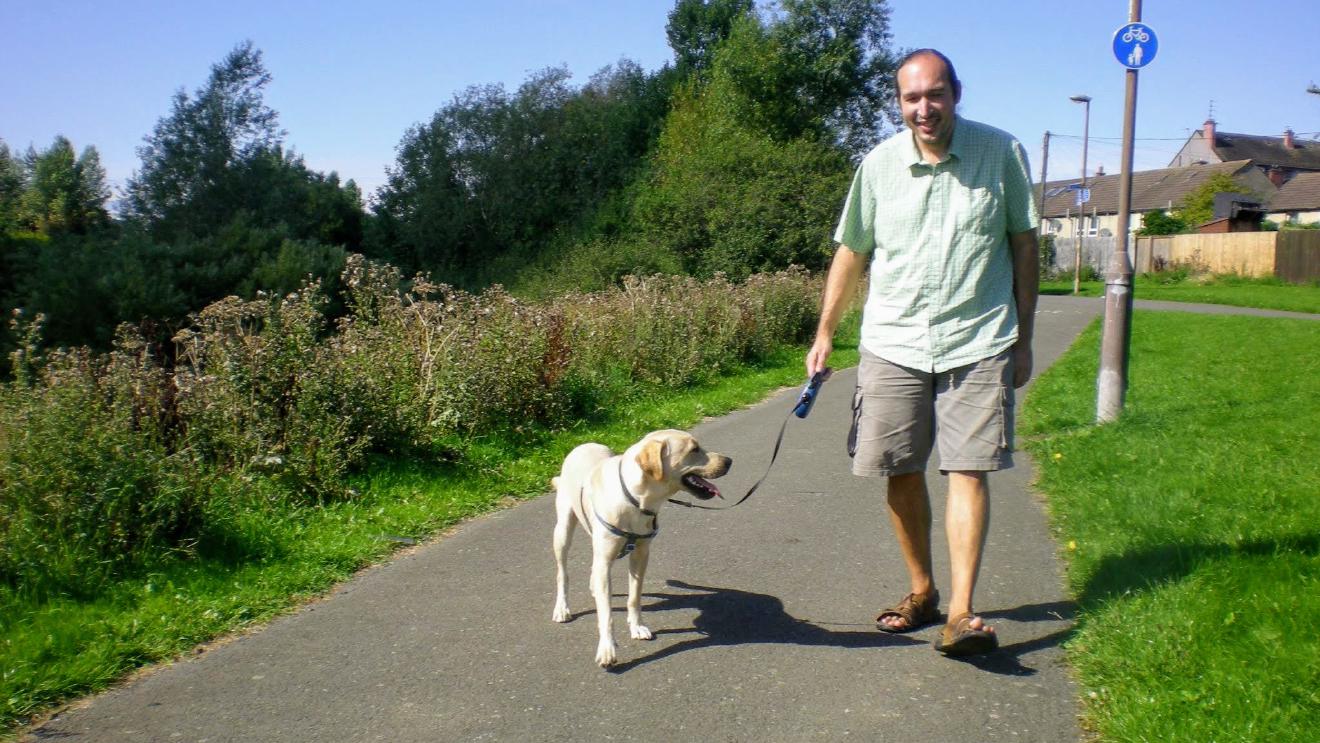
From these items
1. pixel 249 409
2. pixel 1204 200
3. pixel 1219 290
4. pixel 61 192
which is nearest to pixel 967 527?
pixel 249 409

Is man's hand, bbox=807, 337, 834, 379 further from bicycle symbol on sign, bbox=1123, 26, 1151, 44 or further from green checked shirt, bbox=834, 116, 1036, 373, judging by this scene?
A: bicycle symbol on sign, bbox=1123, 26, 1151, 44

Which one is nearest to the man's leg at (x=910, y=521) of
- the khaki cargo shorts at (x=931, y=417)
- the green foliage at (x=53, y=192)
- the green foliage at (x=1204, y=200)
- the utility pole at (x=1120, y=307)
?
the khaki cargo shorts at (x=931, y=417)

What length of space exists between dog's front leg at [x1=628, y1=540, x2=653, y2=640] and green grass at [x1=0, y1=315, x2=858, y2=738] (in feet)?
5.54

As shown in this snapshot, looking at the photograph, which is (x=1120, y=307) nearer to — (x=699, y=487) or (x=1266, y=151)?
(x=699, y=487)

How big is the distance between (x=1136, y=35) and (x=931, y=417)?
6.74m

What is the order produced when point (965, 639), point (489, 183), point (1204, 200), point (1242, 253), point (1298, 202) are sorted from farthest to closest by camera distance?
point (1298, 202) < point (1204, 200) < point (489, 183) < point (1242, 253) < point (965, 639)

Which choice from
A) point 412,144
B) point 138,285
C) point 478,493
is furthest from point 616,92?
point 478,493

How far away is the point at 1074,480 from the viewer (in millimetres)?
7293

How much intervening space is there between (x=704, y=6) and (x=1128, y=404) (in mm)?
59420

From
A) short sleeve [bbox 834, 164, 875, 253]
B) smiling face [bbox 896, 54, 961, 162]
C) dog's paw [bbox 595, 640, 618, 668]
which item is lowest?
Result: dog's paw [bbox 595, 640, 618, 668]

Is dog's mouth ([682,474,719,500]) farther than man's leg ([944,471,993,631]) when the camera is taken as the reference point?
Yes

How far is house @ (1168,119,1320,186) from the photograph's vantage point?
77.0m

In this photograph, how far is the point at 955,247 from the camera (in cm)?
417

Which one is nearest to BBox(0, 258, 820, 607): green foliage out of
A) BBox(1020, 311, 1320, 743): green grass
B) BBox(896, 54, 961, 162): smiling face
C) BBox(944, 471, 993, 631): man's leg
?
BBox(944, 471, 993, 631): man's leg
